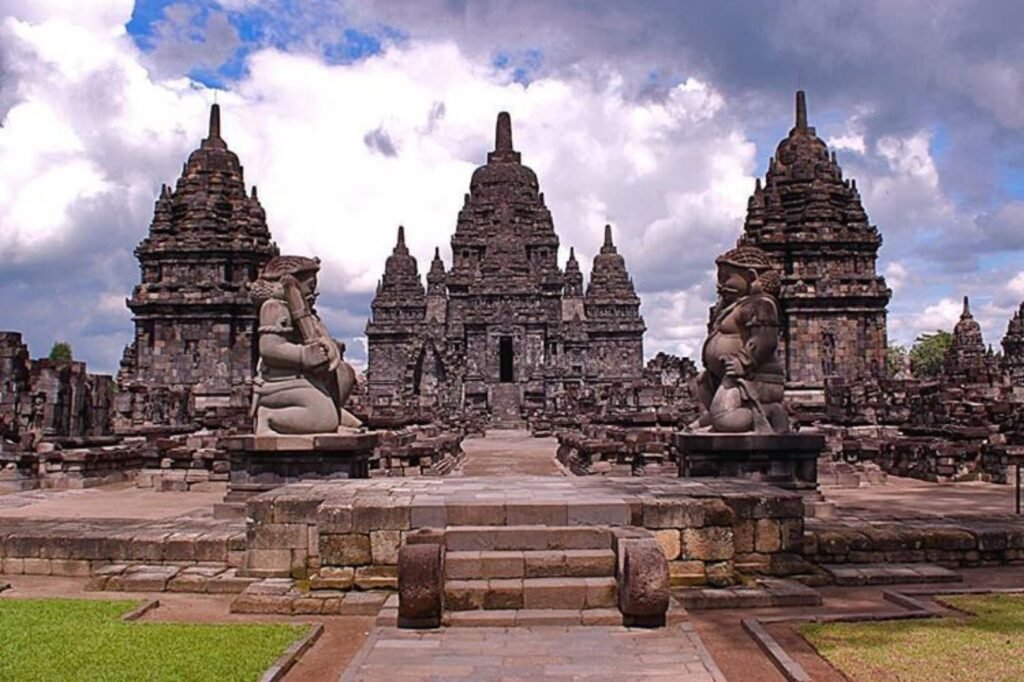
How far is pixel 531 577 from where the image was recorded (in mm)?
6695

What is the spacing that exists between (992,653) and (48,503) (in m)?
11.7

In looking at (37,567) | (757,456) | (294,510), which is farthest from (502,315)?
(294,510)

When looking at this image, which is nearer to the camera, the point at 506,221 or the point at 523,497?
the point at 523,497

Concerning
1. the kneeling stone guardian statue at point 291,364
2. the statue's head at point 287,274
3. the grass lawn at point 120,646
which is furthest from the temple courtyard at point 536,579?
the statue's head at point 287,274

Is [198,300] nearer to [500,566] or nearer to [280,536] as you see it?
[280,536]

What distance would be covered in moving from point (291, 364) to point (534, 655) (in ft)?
16.7

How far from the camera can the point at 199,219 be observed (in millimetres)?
34062

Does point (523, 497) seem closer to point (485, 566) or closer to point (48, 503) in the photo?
point (485, 566)

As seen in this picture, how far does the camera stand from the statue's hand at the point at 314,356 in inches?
386

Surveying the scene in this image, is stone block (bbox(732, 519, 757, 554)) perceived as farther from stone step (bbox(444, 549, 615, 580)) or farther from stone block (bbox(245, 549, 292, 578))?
stone block (bbox(245, 549, 292, 578))

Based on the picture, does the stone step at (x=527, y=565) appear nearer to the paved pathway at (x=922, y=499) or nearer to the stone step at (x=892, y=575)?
the stone step at (x=892, y=575)

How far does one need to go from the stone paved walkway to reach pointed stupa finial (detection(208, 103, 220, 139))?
3344 centimetres

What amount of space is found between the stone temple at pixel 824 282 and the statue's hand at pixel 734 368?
21.4 meters

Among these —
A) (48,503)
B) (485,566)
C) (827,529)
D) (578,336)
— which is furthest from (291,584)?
(578,336)
